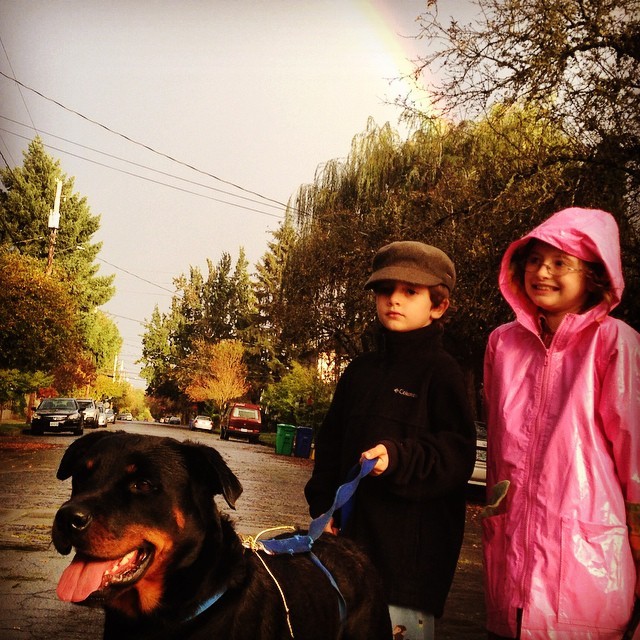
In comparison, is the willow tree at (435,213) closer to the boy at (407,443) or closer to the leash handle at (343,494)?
the boy at (407,443)

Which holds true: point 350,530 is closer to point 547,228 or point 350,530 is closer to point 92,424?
point 547,228

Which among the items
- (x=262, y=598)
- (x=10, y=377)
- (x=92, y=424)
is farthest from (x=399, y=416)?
(x=92, y=424)

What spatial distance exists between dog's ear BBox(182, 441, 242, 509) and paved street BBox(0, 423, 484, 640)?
233 centimetres

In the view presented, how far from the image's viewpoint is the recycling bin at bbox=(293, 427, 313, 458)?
26.9m

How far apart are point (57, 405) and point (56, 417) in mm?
1255

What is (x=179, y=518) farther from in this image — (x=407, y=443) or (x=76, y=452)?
(x=407, y=443)

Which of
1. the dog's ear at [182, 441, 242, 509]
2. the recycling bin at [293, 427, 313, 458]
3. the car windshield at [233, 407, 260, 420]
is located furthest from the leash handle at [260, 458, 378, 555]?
the car windshield at [233, 407, 260, 420]

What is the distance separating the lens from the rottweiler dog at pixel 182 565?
230 cm

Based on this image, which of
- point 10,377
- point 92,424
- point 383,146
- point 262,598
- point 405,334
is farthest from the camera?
point 92,424

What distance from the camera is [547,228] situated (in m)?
2.87

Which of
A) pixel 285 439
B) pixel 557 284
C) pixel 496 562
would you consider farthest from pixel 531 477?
pixel 285 439

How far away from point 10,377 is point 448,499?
23117 mm

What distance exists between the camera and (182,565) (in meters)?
2.39

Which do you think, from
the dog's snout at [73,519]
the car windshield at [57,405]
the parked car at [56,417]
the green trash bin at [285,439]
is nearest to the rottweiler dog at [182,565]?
the dog's snout at [73,519]
